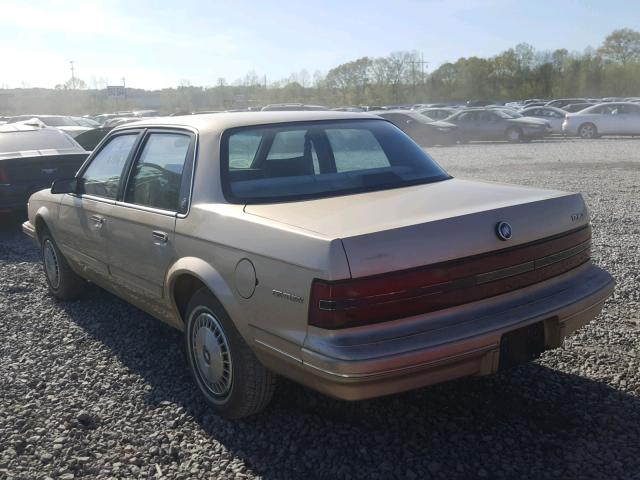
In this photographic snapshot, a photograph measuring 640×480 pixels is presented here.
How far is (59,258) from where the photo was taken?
5695 mm

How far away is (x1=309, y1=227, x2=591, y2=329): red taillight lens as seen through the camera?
2.76 m

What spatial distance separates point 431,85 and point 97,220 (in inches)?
3044

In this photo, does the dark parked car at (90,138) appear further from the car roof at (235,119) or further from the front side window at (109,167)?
the car roof at (235,119)

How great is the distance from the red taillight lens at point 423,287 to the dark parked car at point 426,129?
24.1m

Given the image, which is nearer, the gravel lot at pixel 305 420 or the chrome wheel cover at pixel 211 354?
the gravel lot at pixel 305 420

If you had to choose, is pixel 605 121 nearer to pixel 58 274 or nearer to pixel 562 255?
pixel 58 274

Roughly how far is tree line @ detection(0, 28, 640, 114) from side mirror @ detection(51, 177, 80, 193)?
5833cm

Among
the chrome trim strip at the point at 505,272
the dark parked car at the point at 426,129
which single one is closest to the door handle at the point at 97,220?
the chrome trim strip at the point at 505,272

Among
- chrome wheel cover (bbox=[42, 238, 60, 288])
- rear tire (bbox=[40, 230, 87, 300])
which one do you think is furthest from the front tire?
chrome wheel cover (bbox=[42, 238, 60, 288])

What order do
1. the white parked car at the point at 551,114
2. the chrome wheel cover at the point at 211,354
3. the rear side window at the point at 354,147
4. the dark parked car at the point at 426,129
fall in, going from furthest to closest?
the white parked car at the point at 551,114 < the dark parked car at the point at 426,129 < the rear side window at the point at 354,147 < the chrome wheel cover at the point at 211,354

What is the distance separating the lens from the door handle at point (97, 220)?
4.59 meters

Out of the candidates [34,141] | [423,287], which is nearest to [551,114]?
[34,141]

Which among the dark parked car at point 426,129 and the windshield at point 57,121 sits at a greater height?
the windshield at point 57,121

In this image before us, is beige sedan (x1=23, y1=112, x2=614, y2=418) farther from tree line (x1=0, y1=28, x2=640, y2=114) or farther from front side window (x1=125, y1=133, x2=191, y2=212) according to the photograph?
tree line (x1=0, y1=28, x2=640, y2=114)
